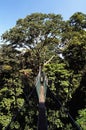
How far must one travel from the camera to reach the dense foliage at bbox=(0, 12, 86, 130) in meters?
20.9

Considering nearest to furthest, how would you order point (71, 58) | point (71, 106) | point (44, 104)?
point (44, 104) < point (71, 106) < point (71, 58)

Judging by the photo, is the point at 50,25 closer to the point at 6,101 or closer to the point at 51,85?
the point at 51,85

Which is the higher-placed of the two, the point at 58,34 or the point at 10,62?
the point at 58,34

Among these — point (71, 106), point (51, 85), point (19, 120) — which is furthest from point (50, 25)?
point (19, 120)

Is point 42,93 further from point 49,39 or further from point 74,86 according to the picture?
point 49,39

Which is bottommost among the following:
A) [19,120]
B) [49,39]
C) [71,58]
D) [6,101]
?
[19,120]

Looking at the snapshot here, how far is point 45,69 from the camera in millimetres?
26078

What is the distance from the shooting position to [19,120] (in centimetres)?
2055

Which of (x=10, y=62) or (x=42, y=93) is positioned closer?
(x=42, y=93)

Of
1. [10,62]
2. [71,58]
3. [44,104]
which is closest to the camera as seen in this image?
[44,104]

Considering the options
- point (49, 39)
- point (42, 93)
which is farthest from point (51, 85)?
point (49, 39)

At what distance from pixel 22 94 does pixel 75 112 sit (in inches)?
217

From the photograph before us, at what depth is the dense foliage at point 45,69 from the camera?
20.9 meters

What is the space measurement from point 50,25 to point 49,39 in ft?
4.41
